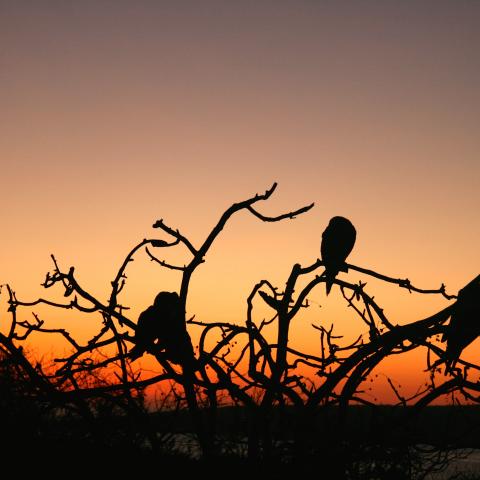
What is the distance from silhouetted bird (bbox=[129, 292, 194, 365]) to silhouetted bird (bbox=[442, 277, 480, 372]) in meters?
0.98

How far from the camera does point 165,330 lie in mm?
2766

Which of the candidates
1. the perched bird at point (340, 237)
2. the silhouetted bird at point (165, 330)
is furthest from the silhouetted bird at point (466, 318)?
the perched bird at point (340, 237)

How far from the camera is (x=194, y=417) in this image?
7.54 ft

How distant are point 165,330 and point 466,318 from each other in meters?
1.27

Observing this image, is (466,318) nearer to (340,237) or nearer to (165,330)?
(165,330)

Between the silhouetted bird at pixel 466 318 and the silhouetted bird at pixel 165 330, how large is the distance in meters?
0.98

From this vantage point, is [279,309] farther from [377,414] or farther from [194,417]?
[377,414]

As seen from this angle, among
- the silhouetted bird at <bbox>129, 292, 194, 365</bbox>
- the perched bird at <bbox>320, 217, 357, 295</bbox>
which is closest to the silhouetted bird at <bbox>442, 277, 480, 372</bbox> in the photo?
the silhouetted bird at <bbox>129, 292, 194, 365</bbox>

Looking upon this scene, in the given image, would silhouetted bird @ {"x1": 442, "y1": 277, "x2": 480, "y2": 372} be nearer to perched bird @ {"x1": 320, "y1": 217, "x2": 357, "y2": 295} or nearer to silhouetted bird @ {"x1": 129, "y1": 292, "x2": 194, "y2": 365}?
silhouetted bird @ {"x1": 129, "y1": 292, "x2": 194, "y2": 365}

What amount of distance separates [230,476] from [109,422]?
35.7 inches

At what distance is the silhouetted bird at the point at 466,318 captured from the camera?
7.18 feet

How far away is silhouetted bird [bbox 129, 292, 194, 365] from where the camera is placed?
2443mm

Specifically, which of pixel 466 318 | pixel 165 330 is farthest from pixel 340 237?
pixel 466 318

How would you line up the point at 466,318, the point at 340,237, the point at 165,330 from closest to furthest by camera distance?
the point at 466,318
the point at 165,330
the point at 340,237
